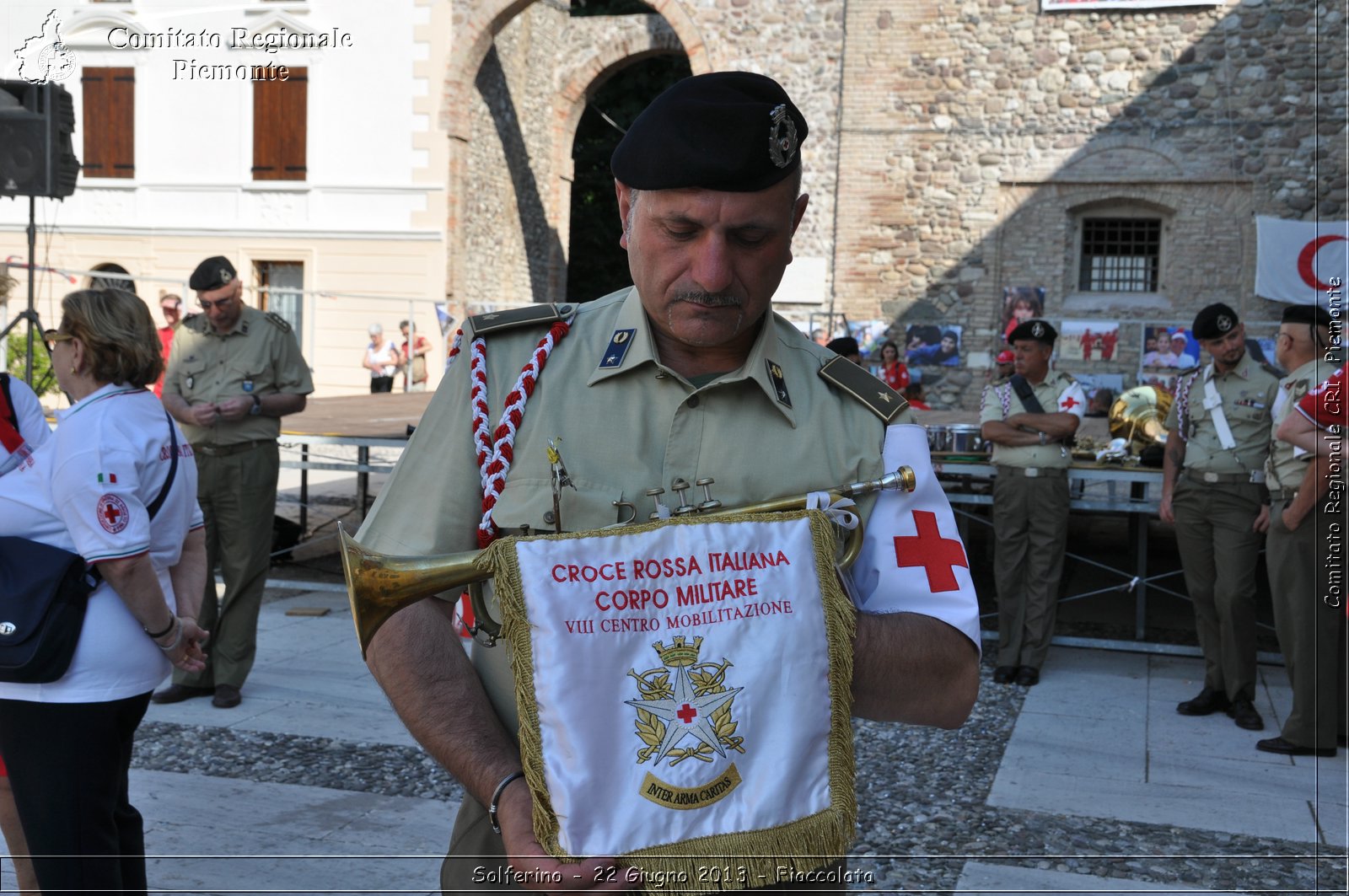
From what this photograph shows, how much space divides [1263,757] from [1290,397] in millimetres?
1820

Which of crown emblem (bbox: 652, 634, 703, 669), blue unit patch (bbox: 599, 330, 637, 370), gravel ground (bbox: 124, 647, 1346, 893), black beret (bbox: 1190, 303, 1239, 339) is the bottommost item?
gravel ground (bbox: 124, 647, 1346, 893)

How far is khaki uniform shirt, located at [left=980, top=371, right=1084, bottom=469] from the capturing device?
24.5 feet

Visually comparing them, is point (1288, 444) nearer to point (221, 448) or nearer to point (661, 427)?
point (661, 427)

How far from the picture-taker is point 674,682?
1479 millimetres

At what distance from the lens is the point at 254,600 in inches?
255

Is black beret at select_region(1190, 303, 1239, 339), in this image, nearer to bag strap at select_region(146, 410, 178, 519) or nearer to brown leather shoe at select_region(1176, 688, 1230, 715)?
brown leather shoe at select_region(1176, 688, 1230, 715)

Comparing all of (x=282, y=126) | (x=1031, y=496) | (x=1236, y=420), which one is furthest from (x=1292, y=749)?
(x=282, y=126)

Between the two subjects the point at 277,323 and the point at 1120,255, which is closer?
the point at 277,323

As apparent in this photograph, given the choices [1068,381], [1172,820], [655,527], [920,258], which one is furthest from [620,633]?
[920,258]

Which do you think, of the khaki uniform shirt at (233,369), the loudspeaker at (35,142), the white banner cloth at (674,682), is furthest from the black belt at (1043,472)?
the white banner cloth at (674,682)

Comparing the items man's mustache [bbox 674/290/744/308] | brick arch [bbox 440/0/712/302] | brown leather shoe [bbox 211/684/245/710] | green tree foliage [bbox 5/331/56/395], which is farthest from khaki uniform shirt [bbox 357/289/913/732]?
brick arch [bbox 440/0/712/302]

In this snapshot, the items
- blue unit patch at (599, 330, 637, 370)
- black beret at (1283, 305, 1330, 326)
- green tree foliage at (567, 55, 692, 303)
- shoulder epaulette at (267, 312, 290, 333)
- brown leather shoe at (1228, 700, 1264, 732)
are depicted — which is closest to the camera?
blue unit patch at (599, 330, 637, 370)

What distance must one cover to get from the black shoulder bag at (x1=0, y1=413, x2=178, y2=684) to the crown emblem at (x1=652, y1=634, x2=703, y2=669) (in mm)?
2182

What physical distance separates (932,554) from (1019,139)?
19558mm
